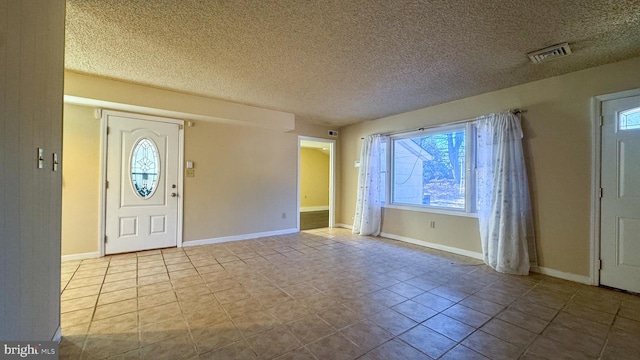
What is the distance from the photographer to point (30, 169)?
4.40ft

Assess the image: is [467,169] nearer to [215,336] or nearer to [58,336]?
[215,336]

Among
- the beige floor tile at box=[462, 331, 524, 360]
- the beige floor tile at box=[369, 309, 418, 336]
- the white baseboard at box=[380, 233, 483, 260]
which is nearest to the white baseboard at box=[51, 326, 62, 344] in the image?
the beige floor tile at box=[369, 309, 418, 336]

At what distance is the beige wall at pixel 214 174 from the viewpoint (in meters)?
3.64

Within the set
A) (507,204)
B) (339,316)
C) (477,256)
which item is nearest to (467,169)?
(507,204)

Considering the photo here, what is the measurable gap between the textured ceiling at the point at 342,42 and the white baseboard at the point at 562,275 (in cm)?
248

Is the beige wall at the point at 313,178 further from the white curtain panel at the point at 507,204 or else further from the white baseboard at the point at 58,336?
the white baseboard at the point at 58,336

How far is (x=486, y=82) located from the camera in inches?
135

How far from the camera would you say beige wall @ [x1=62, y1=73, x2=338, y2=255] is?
3.64 metres

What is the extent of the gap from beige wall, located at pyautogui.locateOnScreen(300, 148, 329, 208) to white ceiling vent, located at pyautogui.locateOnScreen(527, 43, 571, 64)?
24.6 feet

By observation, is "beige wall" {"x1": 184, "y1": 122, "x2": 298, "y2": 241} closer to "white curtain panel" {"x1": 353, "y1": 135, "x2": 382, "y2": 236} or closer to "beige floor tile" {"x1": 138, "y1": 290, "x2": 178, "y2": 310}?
"white curtain panel" {"x1": 353, "y1": 135, "x2": 382, "y2": 236}

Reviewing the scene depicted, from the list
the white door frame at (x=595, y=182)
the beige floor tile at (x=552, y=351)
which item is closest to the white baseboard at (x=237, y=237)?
the beige floor tile at (x=552, y=351)

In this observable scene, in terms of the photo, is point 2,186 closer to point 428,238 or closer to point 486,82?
point 486,82

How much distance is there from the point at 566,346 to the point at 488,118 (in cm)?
291

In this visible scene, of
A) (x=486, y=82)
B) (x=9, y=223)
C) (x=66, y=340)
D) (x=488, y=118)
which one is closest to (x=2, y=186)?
(x=9, y=223)
